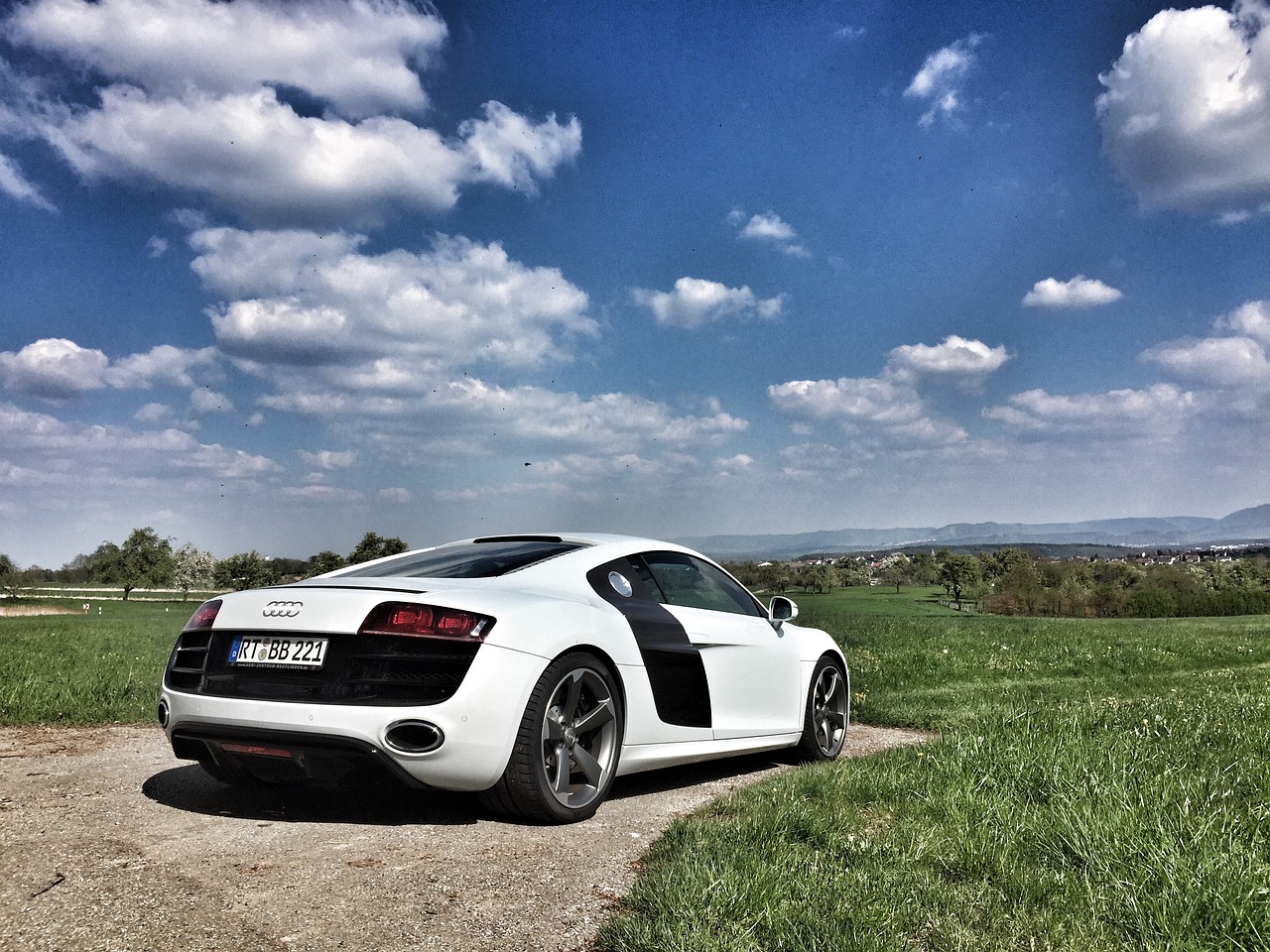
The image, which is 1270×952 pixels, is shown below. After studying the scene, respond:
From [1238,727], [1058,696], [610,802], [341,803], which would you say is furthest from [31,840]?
[1058,696]

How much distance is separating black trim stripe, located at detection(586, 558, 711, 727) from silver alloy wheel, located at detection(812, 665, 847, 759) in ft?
5.03

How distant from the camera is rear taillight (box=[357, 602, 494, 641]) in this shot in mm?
4012

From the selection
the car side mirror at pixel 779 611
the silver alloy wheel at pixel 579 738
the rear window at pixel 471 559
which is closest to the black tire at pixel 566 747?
the silver alloy wheel at pixel 579 738

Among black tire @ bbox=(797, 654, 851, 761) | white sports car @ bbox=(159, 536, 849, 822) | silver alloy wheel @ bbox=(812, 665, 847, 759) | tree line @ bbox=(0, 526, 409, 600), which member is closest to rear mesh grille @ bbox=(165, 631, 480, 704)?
white sports car @ bbox=(159, 536, 849, 822)

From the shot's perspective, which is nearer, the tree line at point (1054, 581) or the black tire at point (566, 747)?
the black tire at point (566, 747)

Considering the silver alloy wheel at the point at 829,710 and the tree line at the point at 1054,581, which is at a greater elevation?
the silver alloy wheel at the point at 829,710

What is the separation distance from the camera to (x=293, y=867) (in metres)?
3.54

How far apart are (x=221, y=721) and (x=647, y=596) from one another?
2211 millimetres

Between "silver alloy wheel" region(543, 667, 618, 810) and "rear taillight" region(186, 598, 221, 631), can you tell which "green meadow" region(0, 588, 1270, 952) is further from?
"rear taillight" region(186, 598, 221, 631)

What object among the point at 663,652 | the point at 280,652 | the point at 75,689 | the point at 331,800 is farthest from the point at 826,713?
the point at 75,689

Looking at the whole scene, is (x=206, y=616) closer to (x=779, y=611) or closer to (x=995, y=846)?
(x=779, y=611)

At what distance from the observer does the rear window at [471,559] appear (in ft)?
15.8

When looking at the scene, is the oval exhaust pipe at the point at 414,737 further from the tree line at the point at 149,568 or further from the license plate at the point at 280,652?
the tree line at the point at 149,568

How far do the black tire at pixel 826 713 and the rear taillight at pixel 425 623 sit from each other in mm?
3164
